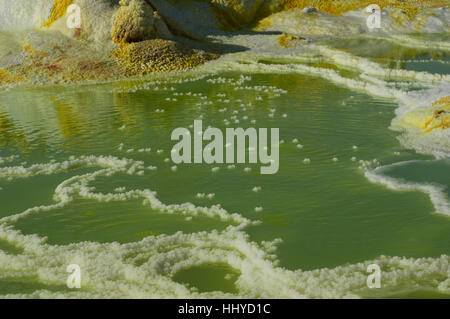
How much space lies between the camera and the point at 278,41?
107 ft

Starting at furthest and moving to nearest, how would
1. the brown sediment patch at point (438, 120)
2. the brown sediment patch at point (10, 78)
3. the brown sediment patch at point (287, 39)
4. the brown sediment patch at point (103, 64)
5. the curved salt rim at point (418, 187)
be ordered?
1. the brown sediment patch at point (287, 39)
2. the brown sediment patch at point (103, 64)
3. the brown sediment patch at point (10, 78)
4. the brown sediment patch at point (438, 120)
5. the curved salt rim at point (418, 187)

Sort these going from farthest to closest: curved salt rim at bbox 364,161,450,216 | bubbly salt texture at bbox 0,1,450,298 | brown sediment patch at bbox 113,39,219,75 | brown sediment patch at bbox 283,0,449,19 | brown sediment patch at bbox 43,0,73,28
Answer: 1. brown sediment patch at bbox 283,0,449,19
2. brown sediment patch at bbox 43,0,73,28
3. brown sediment patch at bbox 113,39,219,75
4. curved salt rim at bbox 364,161,450,216
5. bubbly salt texture at bbox 0,1,450,298

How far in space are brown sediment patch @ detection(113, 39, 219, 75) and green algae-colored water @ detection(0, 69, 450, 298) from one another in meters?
6.88

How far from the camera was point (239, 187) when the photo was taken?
11.4 metres

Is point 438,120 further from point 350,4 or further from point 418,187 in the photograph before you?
point 350,4

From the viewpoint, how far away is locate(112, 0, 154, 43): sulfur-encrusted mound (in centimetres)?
2688

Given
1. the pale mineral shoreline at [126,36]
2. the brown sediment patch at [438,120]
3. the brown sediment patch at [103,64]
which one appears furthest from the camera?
the pale mineral shoreline at [126,36]

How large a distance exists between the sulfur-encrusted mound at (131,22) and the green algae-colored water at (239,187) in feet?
28.0

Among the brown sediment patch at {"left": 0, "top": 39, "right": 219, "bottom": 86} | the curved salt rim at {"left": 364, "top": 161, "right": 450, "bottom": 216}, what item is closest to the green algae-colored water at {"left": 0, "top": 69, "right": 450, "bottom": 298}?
the curved salt rim at {"left": 364, "top": 161, "right": 450, "bottom": 216}

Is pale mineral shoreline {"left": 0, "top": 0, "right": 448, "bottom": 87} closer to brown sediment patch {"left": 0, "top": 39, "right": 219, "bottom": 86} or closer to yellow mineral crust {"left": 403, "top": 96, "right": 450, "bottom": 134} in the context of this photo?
brown sediment patch {"left": 0, "top": 39, "right": 219, "bottom": 86}

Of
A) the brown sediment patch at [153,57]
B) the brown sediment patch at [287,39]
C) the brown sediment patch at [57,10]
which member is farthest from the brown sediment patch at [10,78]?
the brown sediment patch at [287,39]

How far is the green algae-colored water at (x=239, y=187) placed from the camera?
336 inches

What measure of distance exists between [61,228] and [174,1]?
30.2m

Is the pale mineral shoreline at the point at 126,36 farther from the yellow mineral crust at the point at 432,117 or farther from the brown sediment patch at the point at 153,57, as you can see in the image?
the yellow mineral crust at the point at 432,117
